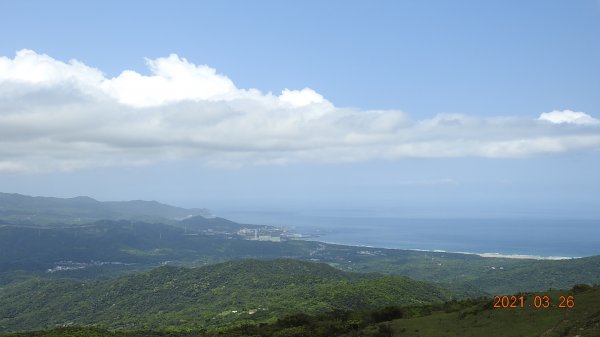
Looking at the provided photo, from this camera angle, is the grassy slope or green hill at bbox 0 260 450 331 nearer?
the grassy slope

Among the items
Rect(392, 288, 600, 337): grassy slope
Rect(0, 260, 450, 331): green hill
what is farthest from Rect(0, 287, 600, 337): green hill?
Rect(0, 260, 450, 331): green hill

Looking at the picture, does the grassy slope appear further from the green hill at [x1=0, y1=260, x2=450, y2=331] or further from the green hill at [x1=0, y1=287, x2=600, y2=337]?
the green hill at [x1=0, y1=260, x2=450, y2=331]

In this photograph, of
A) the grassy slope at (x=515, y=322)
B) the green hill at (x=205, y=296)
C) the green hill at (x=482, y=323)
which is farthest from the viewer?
the green hill at (x=205, y=296)

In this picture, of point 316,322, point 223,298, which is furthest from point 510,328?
point 223,298

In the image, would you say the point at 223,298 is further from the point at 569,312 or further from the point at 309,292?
the point at 569,312

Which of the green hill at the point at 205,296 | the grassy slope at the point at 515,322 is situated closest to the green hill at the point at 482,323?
the grassy slope at the point at 515,322

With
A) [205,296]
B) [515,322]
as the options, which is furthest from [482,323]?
[205,296]

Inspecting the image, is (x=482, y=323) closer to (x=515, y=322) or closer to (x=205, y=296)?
(x=515, y=322)

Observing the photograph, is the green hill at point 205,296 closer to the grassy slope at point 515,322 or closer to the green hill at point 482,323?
the green hill at point 482,323
